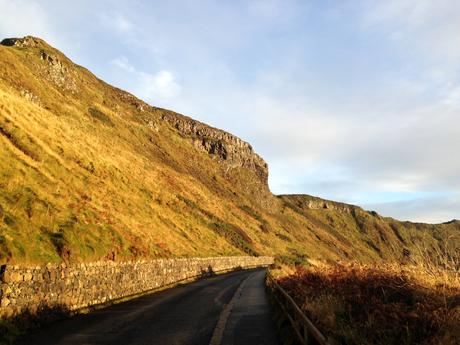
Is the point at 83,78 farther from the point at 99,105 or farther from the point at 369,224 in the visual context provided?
the point at 369,224

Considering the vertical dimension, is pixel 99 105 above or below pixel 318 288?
above

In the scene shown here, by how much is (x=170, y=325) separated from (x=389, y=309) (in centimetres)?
635

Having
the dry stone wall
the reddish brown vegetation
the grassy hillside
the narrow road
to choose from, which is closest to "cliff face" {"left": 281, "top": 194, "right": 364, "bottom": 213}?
the grassy hillside

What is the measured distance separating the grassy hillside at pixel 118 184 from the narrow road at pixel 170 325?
8.46ft

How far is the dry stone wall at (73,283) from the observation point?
10812mm

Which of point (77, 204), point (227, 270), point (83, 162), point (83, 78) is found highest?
point (83, 78)

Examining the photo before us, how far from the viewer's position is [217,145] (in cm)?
11244

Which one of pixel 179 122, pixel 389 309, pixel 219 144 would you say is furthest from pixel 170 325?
pixel 219 144

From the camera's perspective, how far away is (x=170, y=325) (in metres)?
11.8

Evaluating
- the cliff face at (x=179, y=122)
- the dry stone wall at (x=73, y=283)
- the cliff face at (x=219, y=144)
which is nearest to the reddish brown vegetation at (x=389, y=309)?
the dry stone wall at (x=73, y=283)

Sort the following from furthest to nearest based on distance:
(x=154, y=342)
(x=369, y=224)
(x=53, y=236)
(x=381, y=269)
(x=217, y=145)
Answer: (x=369, y=224) < (x=217, y=145) < (x=53, y=236) < (x=381, y=269) < (x=154, y=342)

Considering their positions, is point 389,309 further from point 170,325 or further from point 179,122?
point 179,122

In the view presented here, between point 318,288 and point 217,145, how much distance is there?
101 m

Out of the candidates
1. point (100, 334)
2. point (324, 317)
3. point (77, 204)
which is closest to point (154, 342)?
point (100, 334)
